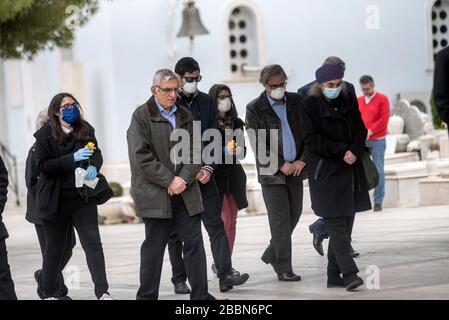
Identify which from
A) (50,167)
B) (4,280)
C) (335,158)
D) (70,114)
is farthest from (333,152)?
(4,280)

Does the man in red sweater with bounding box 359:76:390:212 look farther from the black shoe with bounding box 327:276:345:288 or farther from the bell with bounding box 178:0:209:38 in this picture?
the bell with bounding box 178:0:209:38

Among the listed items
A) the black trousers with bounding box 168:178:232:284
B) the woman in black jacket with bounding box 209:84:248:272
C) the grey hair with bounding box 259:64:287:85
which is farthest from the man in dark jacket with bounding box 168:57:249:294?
the grey hair with bounding box 259:64:287:85

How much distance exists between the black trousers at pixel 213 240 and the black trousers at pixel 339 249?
3.20 feet

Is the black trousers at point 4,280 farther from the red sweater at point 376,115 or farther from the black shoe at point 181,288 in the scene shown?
the red sweater at point 376,115

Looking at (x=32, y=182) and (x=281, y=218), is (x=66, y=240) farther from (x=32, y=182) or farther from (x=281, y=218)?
(x=281, y=218)

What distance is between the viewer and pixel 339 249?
10.6 metres

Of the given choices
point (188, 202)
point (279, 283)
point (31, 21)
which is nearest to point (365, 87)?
point (31, 21)

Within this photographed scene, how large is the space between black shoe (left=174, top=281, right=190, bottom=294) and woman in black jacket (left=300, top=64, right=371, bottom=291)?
131 centimetres

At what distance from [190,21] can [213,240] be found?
1735cm

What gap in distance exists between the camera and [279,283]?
11.5 meters

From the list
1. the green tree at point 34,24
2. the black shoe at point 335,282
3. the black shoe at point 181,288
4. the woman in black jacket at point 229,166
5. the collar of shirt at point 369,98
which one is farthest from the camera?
the green tree at point 34,24

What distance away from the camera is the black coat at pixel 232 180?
11.9 meters

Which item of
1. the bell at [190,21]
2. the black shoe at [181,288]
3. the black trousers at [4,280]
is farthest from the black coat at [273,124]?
the bell at [190,21]

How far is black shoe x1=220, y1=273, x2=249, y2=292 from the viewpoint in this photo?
1120cm
